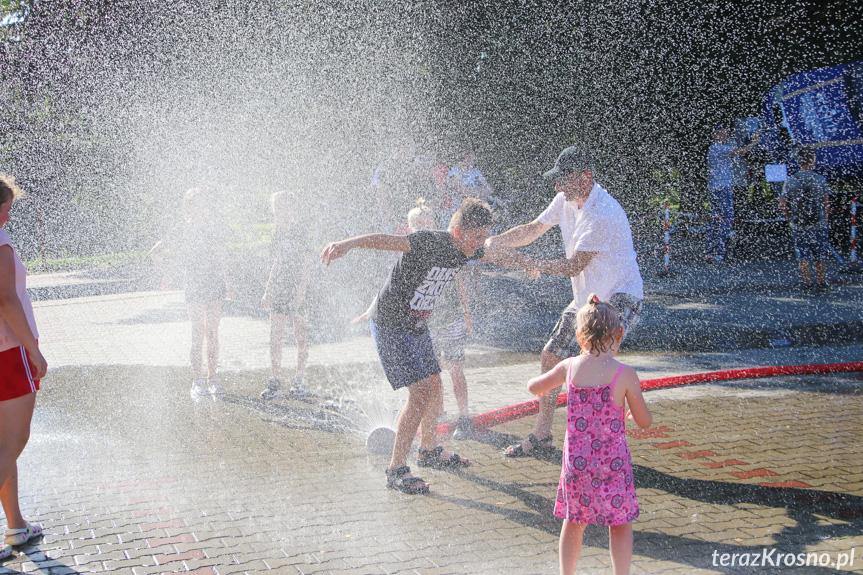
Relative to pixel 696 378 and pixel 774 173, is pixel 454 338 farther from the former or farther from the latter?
pixel 774 173

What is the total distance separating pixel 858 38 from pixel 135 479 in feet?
55.1

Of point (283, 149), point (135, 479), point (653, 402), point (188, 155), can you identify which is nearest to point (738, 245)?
point (283, 149)

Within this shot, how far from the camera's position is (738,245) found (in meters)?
16.9

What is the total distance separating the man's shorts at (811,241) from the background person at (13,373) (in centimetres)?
1008

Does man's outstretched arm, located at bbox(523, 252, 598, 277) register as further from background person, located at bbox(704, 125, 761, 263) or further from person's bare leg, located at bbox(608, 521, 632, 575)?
background person, located at bbox(704, 125, 761, 263)

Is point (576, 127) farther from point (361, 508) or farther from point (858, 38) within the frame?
point (361, 508)

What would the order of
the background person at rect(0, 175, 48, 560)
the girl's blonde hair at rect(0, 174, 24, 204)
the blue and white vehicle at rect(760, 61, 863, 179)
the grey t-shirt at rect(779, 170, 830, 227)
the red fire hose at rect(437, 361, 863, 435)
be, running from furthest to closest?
the blue and white vehicle at rect(760, 61, 863, 179) < the grey t-shirt at rect(779, 170, 830, 227) < the red fire hose at rect(437, 361, 863, 435) < the girl's blonde hair at rect(0, 174, 24, 204) < the background person at rect(0, 175, 48, 560)

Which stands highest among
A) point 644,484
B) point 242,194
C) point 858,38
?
point 858,38

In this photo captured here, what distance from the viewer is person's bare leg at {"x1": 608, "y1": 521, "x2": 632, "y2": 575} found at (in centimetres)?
296

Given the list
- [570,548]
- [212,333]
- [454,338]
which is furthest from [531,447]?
[212,333]

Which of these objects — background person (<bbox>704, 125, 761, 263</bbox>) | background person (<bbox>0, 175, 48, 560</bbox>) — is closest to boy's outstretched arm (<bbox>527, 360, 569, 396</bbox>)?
background person (<bbox>0, 175, 48, 560</bbox>)

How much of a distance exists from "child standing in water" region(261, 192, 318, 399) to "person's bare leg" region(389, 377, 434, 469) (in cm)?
243

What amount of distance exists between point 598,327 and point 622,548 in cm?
84

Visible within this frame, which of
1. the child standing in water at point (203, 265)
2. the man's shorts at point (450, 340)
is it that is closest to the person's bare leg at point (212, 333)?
the child standing in water at point (203, 265)
